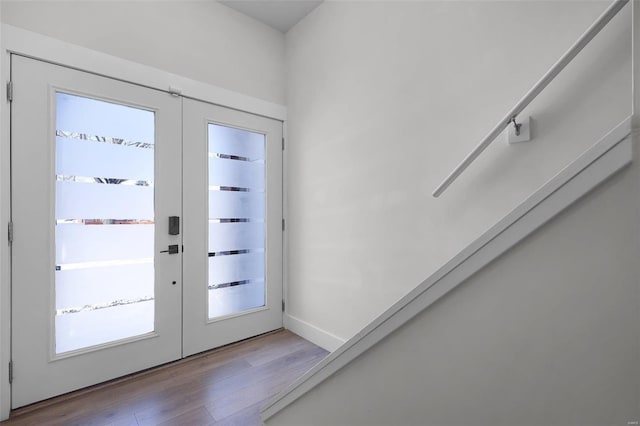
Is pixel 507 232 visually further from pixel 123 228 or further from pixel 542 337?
pixel 123 228

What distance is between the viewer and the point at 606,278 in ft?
1.66

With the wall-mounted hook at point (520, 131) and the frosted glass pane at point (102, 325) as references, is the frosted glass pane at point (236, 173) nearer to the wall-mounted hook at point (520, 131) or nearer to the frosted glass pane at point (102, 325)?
the frosted glass pane at point (102, 325)

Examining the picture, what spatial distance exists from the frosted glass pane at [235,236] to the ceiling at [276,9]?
6.72ft

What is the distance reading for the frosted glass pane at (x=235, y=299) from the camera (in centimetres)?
256

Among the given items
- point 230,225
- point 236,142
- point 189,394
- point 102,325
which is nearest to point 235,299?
point 230,225

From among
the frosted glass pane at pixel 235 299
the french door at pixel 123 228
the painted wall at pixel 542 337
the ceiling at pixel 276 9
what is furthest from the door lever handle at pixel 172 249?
the ceiling at pixel 276 9

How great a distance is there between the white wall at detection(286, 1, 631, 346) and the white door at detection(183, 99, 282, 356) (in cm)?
23

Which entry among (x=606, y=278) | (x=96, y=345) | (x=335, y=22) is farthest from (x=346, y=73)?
(x=96, y=345)

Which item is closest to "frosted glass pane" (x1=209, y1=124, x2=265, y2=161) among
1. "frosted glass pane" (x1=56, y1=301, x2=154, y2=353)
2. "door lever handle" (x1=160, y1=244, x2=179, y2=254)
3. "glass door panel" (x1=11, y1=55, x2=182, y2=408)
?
"glass door panel" (x1=11, y1=55, x2=182, y2=408)

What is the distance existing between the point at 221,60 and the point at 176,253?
1.79m

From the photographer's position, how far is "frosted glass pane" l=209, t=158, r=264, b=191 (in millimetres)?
2566

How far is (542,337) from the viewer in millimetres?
565

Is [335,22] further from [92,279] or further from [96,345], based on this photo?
[96,345]

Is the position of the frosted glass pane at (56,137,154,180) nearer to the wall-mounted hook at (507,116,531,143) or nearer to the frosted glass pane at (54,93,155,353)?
the frosted glass pane at (54,93,155,353)
